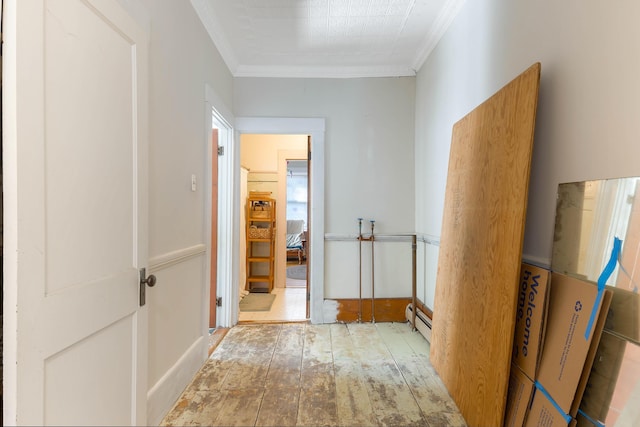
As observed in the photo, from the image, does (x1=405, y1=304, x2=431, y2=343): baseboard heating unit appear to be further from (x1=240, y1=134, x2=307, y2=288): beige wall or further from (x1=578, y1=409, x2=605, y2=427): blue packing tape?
(x1=240, y1=134, x2=307, y2=288): beige wall

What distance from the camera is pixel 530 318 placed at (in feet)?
4.89

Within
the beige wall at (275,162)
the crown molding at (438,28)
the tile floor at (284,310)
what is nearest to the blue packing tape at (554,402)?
the crown molding at (438,28)

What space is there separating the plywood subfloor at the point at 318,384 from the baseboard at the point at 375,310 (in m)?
0.27

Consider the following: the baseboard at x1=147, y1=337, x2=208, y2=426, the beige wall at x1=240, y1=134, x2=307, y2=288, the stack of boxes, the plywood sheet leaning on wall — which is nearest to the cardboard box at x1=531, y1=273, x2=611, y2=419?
the stack of boxes

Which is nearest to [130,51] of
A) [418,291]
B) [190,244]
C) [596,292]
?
[190,244]

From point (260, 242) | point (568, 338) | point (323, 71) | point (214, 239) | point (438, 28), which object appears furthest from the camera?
point (260, 242)

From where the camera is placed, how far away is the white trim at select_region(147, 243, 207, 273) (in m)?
1.73

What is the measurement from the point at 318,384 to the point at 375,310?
1.35 meters

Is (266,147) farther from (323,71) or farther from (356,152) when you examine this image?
(356,152)

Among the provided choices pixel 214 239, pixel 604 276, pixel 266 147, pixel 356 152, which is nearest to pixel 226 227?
pixel 214 239

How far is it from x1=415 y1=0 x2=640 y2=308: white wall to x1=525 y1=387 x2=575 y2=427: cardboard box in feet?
1.87

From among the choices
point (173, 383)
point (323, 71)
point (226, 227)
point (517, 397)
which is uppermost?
point (323, 71)

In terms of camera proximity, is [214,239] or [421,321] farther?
[214,239]

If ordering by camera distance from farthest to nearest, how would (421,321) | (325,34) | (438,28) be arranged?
(421,321) → (325,34) → (438,28)
